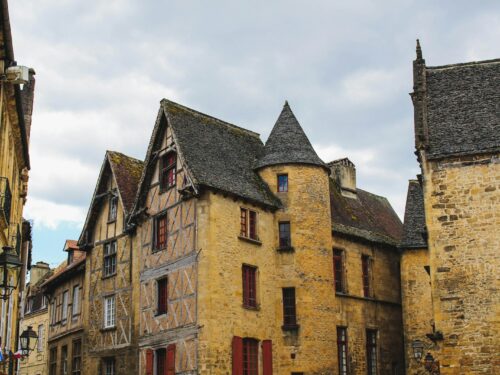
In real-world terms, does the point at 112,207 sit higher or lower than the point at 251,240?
higher

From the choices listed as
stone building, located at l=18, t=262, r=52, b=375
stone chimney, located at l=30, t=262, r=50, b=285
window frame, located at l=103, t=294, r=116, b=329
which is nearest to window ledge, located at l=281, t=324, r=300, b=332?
window frame, located at l=103, t=294, r=116, b=329

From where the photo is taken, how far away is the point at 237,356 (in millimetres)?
23797

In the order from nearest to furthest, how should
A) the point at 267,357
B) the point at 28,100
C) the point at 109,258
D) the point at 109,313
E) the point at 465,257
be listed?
the point at 465,257
the point at 28,100
the point at 267,357
the point at 109,313
the point at 109,258

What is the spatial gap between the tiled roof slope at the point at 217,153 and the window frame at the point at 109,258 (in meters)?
5.88

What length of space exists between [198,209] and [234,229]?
1.41 meters

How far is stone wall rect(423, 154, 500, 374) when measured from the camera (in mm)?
19375

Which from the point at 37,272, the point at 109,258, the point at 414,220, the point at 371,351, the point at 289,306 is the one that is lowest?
the point at 371,351

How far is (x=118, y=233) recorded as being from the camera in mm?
29750

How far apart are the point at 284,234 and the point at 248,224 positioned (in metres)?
1.69

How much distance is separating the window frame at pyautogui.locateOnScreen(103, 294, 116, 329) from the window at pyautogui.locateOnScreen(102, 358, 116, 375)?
1.24 metres

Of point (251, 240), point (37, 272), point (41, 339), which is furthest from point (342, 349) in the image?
point (37, 272)

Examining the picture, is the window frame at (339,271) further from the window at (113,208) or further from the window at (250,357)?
the window at (113,208)

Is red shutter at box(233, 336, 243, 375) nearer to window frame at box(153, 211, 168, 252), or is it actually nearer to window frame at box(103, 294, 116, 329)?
window frame at box(153, 211, 168, 252)

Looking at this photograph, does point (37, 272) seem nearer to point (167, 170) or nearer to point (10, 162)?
point (167, 170)
